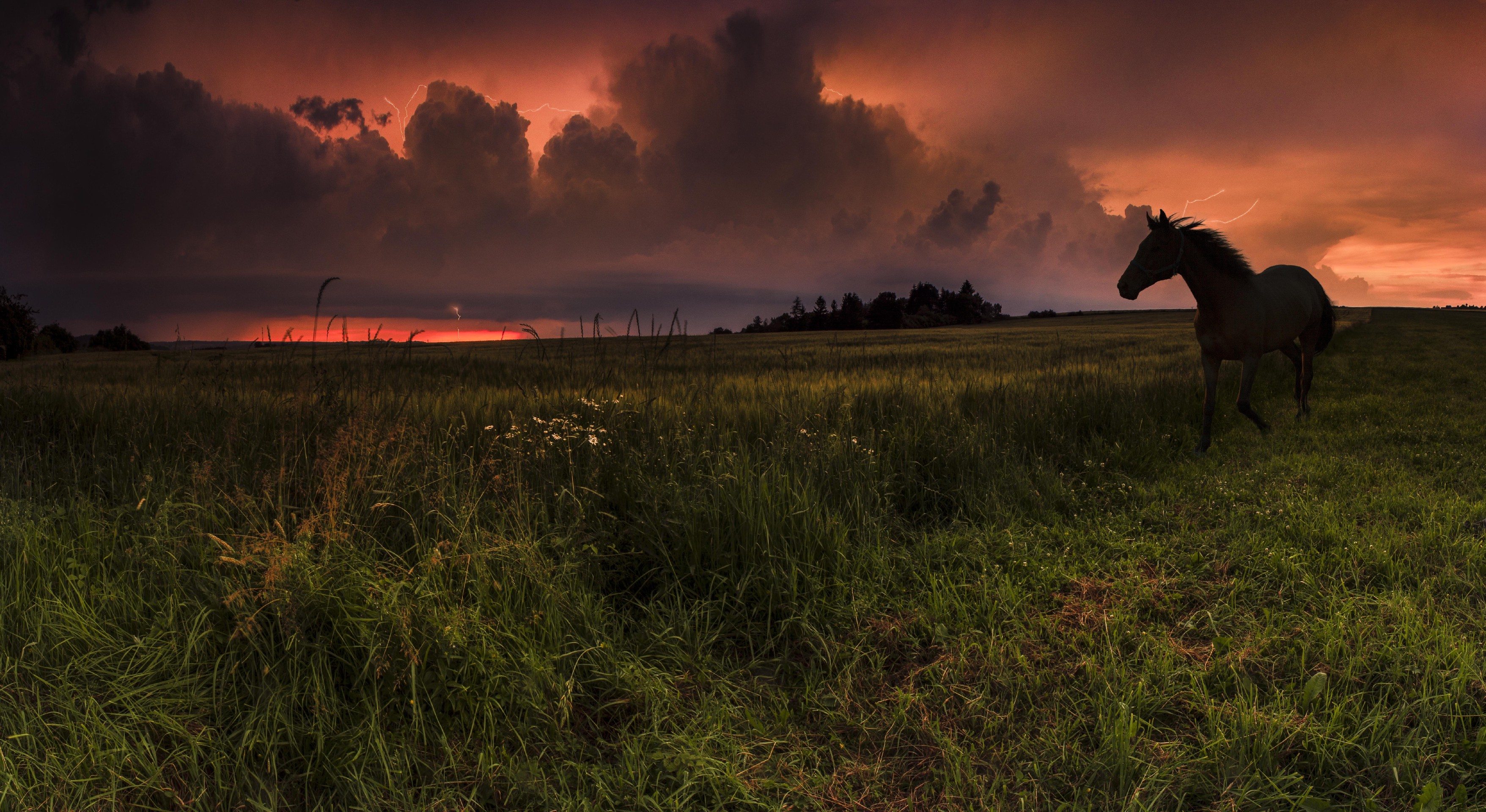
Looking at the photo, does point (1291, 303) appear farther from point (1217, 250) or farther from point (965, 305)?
point (965, 305)

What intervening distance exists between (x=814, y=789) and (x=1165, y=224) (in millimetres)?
8636

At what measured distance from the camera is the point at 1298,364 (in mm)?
9836

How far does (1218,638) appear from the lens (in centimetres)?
293

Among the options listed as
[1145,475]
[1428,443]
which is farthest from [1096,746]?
[1428,443]

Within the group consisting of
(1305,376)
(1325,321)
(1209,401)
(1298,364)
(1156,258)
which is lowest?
(1209,401)

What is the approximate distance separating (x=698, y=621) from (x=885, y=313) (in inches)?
3252

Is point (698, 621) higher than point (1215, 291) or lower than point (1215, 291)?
lower

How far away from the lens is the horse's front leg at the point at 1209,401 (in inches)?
285

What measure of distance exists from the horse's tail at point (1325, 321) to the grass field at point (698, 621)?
18.2ft

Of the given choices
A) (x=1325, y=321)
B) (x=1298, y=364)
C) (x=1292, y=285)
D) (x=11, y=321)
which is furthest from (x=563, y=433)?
(x=11, y=321)

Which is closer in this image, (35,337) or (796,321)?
(35,337)

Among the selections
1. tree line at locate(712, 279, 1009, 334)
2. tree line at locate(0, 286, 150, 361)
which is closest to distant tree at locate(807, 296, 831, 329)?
tree line at locate(712, 279, 1009, 334)

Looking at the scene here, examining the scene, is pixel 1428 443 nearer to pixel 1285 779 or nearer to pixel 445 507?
pixel 1285 779

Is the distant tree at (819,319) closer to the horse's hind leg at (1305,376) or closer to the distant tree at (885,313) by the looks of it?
the distant tree at (885,313)
